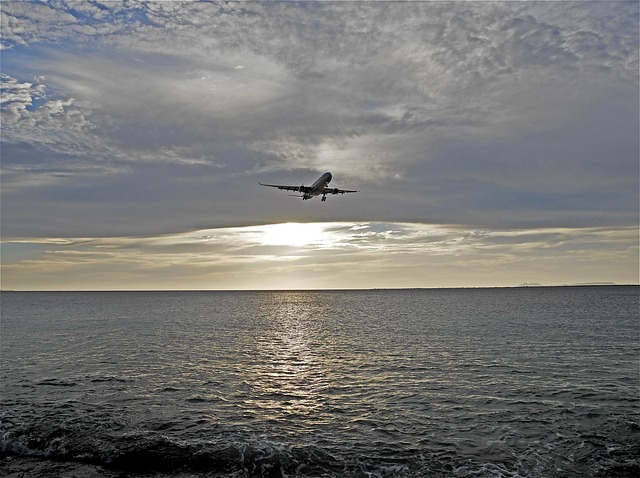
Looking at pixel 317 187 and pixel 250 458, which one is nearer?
pixel 250 458

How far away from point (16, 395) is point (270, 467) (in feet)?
94.1

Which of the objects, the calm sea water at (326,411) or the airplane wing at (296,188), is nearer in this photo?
the calm sea water at (326,411)

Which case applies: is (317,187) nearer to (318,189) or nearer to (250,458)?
(318,189)

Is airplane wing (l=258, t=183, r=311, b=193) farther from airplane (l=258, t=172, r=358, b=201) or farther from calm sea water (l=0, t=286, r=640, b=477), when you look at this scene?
calm sea water (l=0, t=286, r=640, b=477)

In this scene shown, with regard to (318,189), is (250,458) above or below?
below

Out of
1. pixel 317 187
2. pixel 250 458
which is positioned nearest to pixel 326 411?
pixel 250 458

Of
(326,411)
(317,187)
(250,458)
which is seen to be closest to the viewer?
(250,458)

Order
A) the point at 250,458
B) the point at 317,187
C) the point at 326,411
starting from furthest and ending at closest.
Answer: the point at 317,187 < the point at 326,411 < the point at 250,458

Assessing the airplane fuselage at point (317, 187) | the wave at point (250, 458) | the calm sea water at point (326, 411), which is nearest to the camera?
the wave at point (250, 458)

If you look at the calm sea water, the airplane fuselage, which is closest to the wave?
the calm sea water

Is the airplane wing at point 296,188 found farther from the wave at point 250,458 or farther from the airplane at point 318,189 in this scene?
the wave at point 250,458

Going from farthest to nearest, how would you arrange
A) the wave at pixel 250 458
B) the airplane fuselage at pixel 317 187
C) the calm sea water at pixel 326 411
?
the airplane fuselage at pixel 317 187
the calm sea water at pixel 326 411
the wave at pixel 250 458

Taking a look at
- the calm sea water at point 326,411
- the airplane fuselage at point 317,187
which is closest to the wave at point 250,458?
the calm sea water at point 326,411

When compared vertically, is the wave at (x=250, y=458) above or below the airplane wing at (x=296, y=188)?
below
